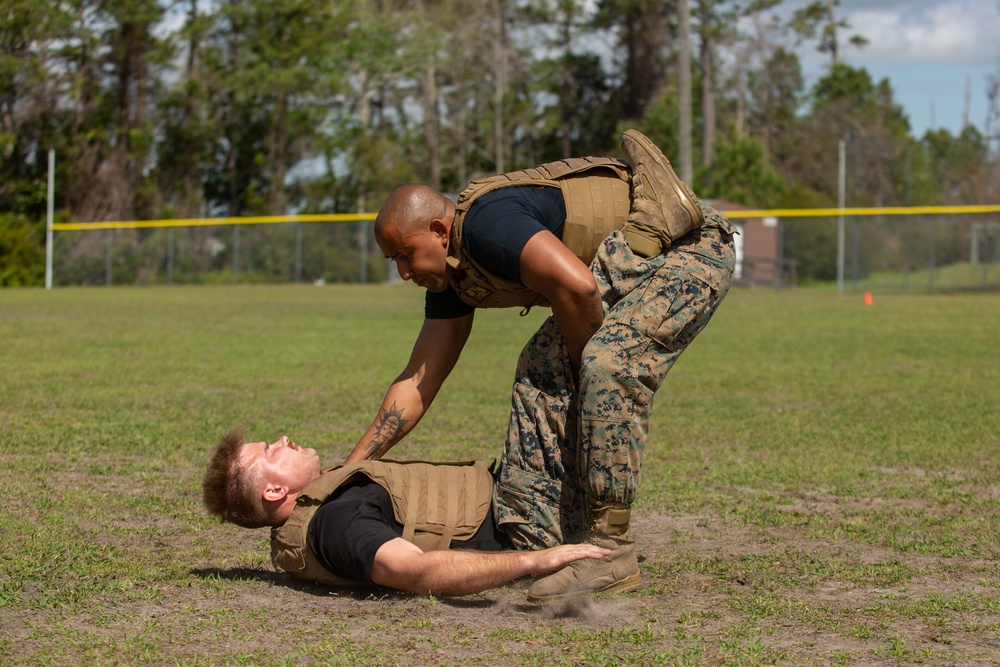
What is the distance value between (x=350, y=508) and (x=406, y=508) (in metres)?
0.22

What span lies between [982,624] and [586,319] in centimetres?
154

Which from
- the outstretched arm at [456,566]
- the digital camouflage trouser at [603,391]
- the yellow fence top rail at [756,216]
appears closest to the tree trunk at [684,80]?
the yellow fence top rail at [756,216]

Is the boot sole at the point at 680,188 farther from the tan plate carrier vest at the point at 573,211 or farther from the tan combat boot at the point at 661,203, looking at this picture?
the tan plate carrier vest at the point at 573,211

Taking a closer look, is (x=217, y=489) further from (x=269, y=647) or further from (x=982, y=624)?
(x=982, y=624)

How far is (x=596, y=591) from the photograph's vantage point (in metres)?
3.73

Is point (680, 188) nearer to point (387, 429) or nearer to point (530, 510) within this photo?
point (530, 510)

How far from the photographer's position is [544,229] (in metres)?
3.70

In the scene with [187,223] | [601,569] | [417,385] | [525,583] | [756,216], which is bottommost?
[525,583]

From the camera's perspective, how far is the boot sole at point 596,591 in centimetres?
364

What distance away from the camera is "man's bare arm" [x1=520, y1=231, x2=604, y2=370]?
360 centimetres

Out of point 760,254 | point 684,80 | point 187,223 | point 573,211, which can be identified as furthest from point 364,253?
point 573,211

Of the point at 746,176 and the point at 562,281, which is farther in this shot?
the point at 746,176

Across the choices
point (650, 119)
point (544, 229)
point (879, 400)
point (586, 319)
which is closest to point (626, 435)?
point (586, 319)

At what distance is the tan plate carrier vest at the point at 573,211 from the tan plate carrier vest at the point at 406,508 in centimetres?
67
